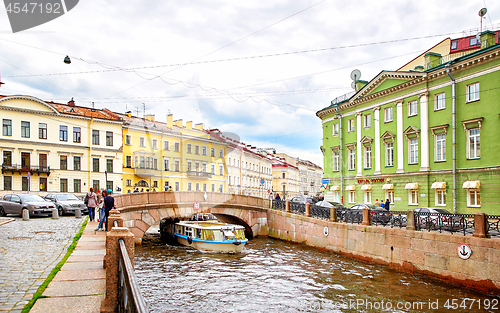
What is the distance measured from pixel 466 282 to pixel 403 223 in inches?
157

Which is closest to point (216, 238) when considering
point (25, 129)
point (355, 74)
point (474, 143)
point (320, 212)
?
point (320, 212)

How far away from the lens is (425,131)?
27.6 m

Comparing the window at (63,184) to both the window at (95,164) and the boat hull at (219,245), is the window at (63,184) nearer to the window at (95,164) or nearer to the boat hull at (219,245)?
the window at (95,164)

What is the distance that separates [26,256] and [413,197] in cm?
2569

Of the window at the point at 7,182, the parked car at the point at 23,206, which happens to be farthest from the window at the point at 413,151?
the window at the point at 7,182

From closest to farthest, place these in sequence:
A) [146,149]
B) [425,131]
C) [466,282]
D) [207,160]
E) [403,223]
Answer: [466,282], [403,223], [425,131], [146,149], [207,160]

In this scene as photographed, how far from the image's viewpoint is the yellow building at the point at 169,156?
4956 cm

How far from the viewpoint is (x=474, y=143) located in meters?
24.3

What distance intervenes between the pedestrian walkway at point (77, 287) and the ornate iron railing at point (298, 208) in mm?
16936

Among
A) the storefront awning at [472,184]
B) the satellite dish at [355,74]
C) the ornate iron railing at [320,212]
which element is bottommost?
the ornate iron railing at [320,212]

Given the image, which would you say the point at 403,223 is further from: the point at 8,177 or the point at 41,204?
the point at 8,177

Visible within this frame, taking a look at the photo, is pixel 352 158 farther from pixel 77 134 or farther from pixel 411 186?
pixel 77 134

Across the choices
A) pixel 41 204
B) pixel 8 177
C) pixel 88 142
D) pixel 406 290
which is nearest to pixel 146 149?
pixel 88 142

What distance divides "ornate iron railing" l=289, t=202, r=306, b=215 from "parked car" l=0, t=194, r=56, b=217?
14.7 metres
